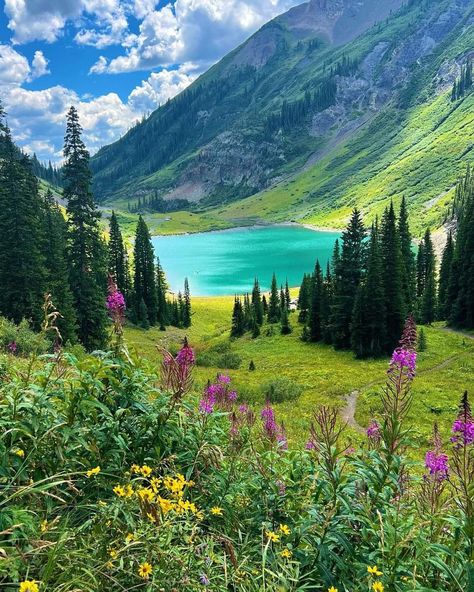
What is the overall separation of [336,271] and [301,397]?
2931cm

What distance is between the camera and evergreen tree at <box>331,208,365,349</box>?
53.9m

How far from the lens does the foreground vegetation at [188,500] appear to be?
3.09 metres

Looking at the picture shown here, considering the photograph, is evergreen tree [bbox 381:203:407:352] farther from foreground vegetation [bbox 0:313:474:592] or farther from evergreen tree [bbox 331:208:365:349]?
foreground vegetation [bbox 0:313:474:592]

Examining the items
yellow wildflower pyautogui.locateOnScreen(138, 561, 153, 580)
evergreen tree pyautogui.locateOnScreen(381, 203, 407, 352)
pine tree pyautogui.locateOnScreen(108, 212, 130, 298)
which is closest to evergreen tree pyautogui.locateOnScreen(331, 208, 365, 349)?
evergreen tree pyautogui.locateOnScreen(381, 203, 407, 352)

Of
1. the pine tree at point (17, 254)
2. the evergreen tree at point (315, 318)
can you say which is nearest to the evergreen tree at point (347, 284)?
the evergreen tree at point (315, 318)

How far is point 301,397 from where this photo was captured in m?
30.3

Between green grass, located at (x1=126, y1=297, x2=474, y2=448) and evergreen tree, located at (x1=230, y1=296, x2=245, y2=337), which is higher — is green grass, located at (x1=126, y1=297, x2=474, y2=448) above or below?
above

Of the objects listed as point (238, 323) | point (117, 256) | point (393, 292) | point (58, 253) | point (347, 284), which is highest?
point (58, 253)

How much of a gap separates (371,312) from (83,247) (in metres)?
32.5

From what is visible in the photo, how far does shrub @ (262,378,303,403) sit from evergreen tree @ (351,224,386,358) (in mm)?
18893

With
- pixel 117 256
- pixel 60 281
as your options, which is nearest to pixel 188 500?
pixel 60 281

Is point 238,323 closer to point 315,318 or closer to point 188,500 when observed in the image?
point 315,318

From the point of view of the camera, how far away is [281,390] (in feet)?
100

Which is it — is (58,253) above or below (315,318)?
above
